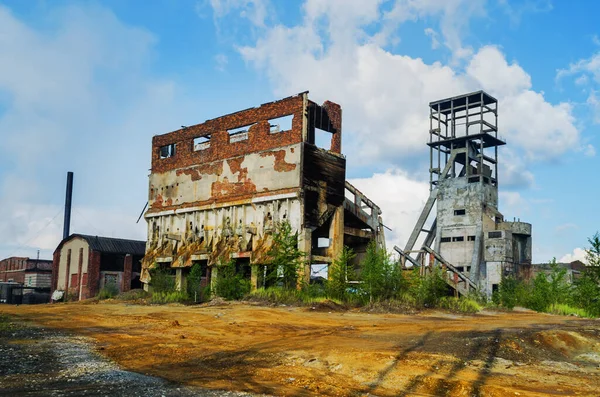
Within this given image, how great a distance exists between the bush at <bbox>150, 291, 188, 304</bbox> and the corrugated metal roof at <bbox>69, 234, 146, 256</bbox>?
11330 mm

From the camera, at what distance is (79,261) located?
3781cm

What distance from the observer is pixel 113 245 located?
126 ft

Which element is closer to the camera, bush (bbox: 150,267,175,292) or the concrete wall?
bush (bbox: 150,267,175,292)

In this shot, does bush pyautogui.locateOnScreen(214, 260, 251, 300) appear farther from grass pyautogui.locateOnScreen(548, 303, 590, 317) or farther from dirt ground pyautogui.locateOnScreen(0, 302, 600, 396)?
grass pyautogui.locateOnScreen(548, 303, 590, 317)

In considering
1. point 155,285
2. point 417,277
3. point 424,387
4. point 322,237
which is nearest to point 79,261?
point 155,285

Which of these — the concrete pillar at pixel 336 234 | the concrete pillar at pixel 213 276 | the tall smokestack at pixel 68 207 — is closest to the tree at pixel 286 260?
the concrete pillar at pixel 213 276

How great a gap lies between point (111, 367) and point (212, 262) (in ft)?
65.0

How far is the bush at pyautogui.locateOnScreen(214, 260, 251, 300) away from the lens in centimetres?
2361

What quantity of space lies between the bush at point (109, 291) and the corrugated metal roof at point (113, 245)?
241cm

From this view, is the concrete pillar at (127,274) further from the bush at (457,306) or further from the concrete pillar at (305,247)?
the bush at (457,306)

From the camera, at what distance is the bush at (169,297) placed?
2618cm

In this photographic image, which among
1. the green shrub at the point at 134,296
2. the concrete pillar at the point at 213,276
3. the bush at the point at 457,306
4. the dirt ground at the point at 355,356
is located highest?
the concrete pillar at the point at 213,276

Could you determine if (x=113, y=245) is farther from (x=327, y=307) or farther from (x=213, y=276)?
(x=327, y=307)

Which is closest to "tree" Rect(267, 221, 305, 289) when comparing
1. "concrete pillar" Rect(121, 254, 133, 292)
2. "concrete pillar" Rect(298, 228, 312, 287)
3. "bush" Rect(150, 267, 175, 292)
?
"concrete pillar" Rect(298, 228, 312, 287)
